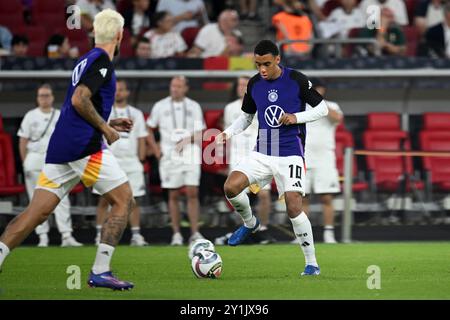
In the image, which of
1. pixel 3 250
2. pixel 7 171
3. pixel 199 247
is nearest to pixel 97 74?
pixel 3 250

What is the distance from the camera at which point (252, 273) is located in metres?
11.8

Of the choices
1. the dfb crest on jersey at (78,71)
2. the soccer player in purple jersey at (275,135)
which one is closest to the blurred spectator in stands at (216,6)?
the soccer player in purple jersey at (275,135)

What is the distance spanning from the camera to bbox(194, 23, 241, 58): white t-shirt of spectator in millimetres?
19266

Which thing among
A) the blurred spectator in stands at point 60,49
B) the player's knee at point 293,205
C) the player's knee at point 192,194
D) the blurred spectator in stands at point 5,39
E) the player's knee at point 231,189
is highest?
the blurred spectator in stands at point 5,39

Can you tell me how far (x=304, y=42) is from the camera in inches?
723

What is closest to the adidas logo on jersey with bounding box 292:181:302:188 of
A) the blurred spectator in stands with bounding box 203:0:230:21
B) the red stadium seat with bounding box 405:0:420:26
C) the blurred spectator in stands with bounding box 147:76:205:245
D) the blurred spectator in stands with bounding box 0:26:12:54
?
the blurred spectator in stands with bounding box 147:76:205:245

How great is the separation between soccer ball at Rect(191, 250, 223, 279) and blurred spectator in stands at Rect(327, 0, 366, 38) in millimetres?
9759

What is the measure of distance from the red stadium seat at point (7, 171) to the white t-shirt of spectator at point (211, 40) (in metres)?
3.81

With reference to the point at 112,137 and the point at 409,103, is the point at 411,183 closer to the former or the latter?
the point at 409,103

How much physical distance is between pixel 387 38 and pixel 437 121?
177 centimetres

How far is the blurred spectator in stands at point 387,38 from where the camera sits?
19.5 m

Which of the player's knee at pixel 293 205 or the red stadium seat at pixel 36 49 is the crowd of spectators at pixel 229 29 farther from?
the player's knee at pixel 293 205

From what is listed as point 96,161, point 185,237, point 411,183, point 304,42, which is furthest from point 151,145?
point 96,161

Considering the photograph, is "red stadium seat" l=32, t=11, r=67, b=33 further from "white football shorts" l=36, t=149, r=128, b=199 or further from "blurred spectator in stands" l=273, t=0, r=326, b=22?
"white football shorts" l=36, t=149, r=128, b=199
